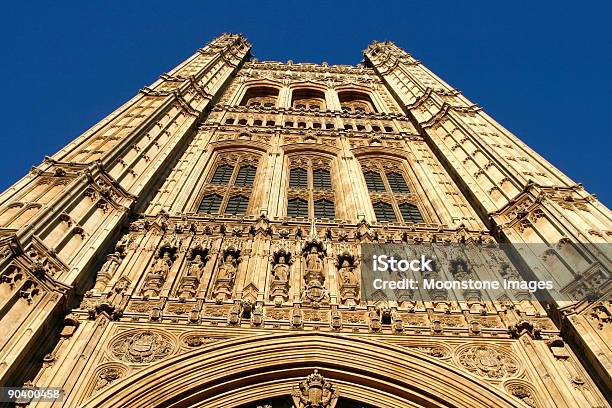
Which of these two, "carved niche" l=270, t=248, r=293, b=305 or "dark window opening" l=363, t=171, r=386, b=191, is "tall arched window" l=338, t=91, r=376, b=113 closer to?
"dark window opening" l=363, t=171, r=386, b=191

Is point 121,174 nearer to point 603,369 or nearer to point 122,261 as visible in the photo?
point 122,261

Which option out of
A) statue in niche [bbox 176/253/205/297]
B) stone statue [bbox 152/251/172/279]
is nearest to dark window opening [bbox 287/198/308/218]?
statue in niche [bbox 176/253/205/297]

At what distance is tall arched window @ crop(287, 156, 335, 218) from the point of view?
17188mm

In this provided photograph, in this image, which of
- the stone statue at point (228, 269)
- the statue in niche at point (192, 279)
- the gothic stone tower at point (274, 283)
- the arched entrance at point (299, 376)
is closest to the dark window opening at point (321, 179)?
the gothic stone tower at point (274, 283)

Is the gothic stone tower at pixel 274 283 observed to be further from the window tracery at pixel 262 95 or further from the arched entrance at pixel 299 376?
the window tracery at pixel 262 95

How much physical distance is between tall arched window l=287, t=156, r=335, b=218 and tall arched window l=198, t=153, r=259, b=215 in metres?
1.40

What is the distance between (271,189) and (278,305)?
21.8ft

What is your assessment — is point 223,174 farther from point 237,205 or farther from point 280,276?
point 280,276

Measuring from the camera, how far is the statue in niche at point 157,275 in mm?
11758

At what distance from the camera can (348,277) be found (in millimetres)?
12734

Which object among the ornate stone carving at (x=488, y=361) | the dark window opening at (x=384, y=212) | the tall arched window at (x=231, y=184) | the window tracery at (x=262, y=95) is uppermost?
the window tracery at (x=262, y=95)

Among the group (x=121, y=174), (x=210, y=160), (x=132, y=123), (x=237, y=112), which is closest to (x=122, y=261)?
(x=121, y=174)

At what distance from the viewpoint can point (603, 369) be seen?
910 centimetres

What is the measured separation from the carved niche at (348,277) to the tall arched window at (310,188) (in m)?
3.32
